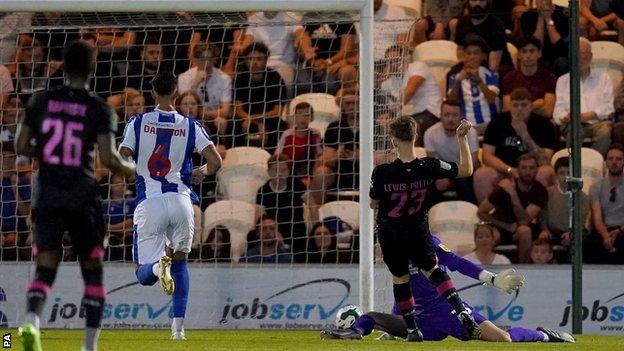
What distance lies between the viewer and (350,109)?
14.8 m

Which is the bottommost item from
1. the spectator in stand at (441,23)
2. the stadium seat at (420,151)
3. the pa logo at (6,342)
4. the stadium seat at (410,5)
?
the pa logo at (6,342)

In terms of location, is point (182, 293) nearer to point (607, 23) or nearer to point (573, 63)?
point (573, 63)

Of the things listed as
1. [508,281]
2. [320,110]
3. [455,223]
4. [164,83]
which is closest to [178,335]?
[164,83]

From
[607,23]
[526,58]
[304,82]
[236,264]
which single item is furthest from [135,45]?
[607,23]

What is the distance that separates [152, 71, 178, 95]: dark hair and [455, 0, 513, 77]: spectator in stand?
5.30m

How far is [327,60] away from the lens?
15.1 metres

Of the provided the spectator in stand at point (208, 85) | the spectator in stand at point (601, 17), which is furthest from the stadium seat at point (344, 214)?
the spectator in stand at point (601, 17)

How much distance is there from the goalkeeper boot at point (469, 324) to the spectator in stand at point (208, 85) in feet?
17.1

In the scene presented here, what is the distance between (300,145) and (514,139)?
93.8 inches

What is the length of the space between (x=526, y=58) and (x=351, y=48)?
1998 mm

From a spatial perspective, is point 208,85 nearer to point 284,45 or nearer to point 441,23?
point 284,45

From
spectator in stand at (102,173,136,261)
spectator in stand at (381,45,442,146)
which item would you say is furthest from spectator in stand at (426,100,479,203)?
spectator in stand at (102,173,136,261)

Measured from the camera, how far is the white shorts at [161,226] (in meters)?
11.1

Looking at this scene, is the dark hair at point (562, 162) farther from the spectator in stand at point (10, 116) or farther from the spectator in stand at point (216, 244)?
the spectator in stand at point (10, 116)
